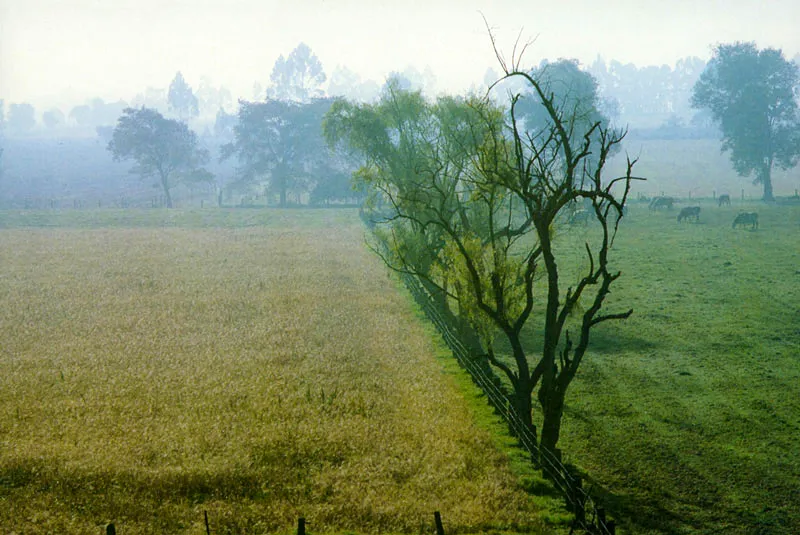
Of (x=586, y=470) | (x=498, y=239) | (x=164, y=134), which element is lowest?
(x=586, y=470)

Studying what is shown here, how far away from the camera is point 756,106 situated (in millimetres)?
83562

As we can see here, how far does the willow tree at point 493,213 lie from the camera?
1608 cm

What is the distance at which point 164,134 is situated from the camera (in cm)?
11012

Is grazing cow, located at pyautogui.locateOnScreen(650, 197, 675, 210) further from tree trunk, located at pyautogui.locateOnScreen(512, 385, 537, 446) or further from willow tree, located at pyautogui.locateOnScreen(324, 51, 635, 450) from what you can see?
tree trunk, located at pyautogui.locateOnScreen(512, 385, 537, 446)

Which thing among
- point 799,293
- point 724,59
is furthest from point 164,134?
point 799,293

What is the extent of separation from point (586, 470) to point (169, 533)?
9017 millimetres

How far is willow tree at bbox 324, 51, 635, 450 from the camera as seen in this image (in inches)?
633

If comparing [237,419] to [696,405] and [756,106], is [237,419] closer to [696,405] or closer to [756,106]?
[696,405]

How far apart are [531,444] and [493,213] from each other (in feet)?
23.1

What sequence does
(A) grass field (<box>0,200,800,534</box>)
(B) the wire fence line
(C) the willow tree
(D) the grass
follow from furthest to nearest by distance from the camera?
(C) the willow tree, (D) the grass, (A) grass field (<box>0,200,800,534</box>), (B) the wire fence line

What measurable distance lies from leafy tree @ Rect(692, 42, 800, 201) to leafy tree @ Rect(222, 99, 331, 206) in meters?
52.2

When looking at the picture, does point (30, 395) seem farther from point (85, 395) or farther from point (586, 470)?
point (586, 470)

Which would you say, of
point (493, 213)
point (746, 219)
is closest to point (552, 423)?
point (493, 213)

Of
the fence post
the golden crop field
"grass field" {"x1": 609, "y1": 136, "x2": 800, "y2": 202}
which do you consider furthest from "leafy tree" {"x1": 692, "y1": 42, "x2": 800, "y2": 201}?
the fence post
